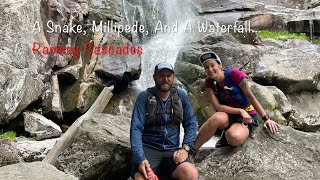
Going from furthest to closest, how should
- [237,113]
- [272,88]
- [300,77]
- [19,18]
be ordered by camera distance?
1. [300,77]
2. [272,88]
3. [19,18]
4. [237,113]

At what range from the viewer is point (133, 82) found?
45.9 ft

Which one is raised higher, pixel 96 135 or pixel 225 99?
pixel 225 99

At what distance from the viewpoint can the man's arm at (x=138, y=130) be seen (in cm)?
441

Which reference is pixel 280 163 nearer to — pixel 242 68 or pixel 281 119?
pixel 281 119

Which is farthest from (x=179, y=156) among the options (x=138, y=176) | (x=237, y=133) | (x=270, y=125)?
(x=270, y=125)

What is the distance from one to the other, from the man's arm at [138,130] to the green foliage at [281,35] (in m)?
14.3

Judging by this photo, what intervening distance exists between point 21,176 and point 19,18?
841 centimetres

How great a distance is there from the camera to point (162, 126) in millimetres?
4691

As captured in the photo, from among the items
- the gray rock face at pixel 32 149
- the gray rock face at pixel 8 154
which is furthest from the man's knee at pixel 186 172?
the gray rock face at pixel 32 149

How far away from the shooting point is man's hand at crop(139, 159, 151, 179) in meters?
4.29

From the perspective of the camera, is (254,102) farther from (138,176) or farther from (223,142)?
(138,176)

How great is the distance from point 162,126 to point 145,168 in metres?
0.65

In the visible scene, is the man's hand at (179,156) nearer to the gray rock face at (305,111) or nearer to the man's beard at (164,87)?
the man's beard at (164,87)

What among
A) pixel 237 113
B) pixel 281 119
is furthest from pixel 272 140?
pixel 281 119
